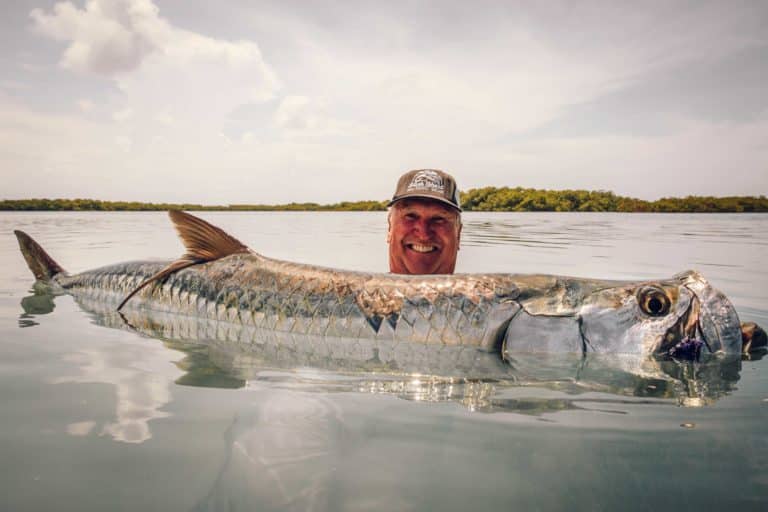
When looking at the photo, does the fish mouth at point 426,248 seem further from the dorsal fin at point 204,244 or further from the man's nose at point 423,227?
the dorsal fin at point 204,244

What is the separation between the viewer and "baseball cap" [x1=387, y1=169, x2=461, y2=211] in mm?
5047

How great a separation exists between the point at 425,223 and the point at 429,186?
45cm

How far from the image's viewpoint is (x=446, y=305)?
3.14 m

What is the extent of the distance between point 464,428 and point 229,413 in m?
1.09

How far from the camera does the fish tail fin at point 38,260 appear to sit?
19.1 feet

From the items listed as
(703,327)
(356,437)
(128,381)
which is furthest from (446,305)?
(128,381)

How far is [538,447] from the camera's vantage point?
1.83m

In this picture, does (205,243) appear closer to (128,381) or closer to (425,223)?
(128,381)

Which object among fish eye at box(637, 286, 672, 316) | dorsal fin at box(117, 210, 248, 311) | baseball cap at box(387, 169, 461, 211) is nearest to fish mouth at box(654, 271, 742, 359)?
fish eye at box(637, 286, 672, 316)

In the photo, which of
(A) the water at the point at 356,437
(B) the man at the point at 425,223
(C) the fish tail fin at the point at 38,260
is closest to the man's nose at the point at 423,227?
(B) the man at the point at 425,223

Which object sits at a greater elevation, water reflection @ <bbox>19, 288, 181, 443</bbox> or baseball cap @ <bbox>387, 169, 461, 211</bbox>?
baseball cap @ <bbox>387, 169, 461, 211</bbox>

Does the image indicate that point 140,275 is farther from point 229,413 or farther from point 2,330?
point 229,413

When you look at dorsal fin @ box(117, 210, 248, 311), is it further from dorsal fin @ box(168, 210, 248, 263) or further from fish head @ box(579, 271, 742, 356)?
fish head @ box(579, 271, 742, 356)

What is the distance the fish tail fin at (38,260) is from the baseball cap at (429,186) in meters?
4.55
